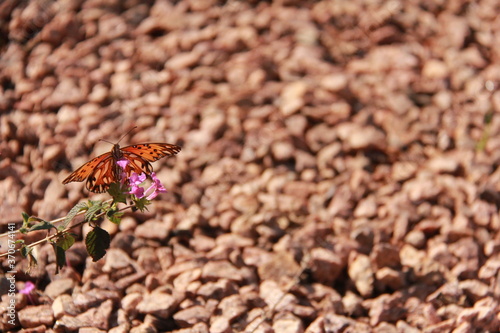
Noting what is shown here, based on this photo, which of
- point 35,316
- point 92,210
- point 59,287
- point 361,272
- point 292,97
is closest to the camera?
point 92,210

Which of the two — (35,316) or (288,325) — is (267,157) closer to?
(288,325)

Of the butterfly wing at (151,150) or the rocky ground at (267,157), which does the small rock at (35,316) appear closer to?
the rocky ground at (267,157)

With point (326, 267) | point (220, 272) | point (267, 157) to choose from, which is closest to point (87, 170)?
point (220, 272)

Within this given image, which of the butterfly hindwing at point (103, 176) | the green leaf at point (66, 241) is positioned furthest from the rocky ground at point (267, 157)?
the butterfly hindwing at point (103, 176)

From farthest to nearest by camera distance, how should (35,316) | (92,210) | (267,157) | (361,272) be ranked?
1. (267,157)
2. (361,272)
3. (35,316)
4. (92,210)

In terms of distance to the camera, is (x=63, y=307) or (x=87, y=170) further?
(x=63, y=307)

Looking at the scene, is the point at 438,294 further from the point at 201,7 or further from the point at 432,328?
the point at 201,7
